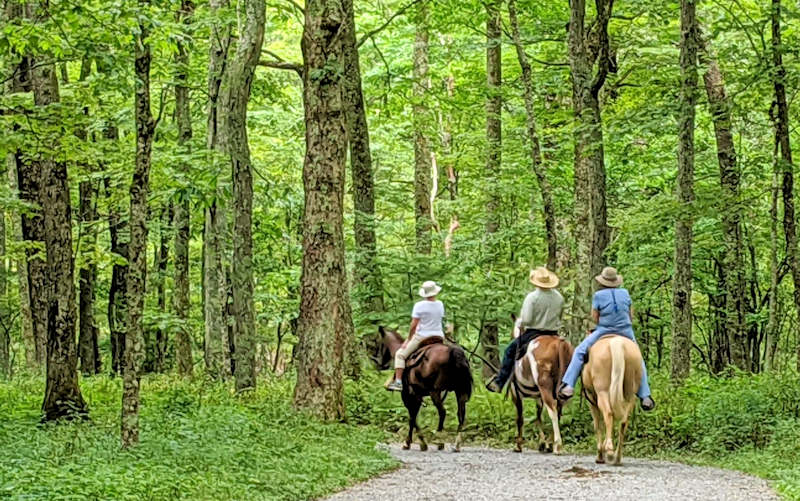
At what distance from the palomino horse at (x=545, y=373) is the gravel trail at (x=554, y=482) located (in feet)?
5.33

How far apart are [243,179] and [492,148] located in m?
8.58

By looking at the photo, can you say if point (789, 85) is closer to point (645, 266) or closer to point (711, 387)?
point (711, 387)

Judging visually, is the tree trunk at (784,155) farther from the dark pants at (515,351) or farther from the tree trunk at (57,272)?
the tree trunk at (57,272)

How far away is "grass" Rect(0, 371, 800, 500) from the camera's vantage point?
9.09 metres

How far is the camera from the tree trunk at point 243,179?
18719mm

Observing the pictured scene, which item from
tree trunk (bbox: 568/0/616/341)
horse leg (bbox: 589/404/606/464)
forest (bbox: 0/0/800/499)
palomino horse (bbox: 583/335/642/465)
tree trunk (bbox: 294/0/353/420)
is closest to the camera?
forest (bbox: 0/0/800/499)

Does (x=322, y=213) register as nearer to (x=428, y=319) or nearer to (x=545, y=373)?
(x=428, y=319)

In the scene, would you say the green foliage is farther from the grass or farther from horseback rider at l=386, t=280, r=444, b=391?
horseback rider at l=386, t=280, r=444, b=391

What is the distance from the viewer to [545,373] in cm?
1547

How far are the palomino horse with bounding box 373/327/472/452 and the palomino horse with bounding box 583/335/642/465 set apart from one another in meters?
2.93

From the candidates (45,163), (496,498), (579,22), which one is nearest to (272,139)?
(579,22)

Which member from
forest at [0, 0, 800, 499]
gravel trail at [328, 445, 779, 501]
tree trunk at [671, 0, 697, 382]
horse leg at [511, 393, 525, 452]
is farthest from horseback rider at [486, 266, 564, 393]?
tree trunk at [671, 0, 697, 382]

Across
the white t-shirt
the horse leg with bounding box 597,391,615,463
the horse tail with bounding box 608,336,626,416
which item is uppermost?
the white t-shirt

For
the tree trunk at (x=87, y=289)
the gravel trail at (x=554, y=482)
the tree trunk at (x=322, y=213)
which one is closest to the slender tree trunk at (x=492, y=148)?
the tree trunk at (x=322, y=213)
